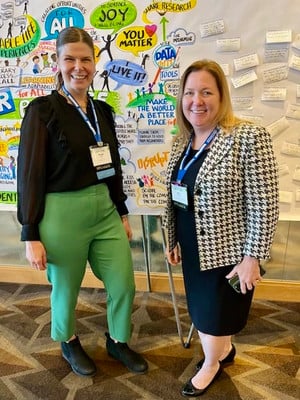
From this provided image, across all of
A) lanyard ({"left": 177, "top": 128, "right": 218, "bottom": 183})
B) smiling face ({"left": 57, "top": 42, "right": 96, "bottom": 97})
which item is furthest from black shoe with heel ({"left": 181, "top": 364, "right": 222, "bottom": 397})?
smiling face ({"left": 57, "top": 42, "right": 96, "bottom": 97})

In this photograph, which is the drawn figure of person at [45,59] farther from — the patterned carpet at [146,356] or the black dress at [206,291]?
the patterned carpet at [146,356]

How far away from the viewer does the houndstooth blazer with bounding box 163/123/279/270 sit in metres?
1.33

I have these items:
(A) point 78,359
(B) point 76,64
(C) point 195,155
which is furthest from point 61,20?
(A) point 78,359

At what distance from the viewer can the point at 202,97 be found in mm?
1396

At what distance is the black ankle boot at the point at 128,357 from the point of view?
192 cm

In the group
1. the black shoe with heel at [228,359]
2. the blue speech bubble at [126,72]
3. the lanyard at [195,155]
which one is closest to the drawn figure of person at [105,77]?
the blue speech bubble at [126,72]

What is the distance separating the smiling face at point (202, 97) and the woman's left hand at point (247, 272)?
0.53 meters

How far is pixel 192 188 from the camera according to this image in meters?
1.46

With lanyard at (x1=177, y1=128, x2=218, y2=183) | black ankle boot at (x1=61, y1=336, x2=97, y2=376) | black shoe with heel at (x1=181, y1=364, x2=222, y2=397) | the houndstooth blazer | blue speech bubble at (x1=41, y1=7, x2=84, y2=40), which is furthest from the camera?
blue speech bubble at (x1=41, y1=7, x2=84, y2=40)

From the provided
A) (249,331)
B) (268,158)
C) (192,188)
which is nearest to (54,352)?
(249,331)

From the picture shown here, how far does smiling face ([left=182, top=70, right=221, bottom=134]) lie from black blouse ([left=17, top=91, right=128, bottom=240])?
44cm

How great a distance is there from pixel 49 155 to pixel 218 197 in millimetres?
696

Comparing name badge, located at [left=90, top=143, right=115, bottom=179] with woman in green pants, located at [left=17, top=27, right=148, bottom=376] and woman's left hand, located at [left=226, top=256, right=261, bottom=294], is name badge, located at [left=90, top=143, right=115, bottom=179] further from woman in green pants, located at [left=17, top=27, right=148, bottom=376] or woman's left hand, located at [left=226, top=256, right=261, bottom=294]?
woman's left hand, located at [left=226, top=256, right=261, bottom=294]

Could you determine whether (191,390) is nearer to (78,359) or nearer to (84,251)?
(78,359)
